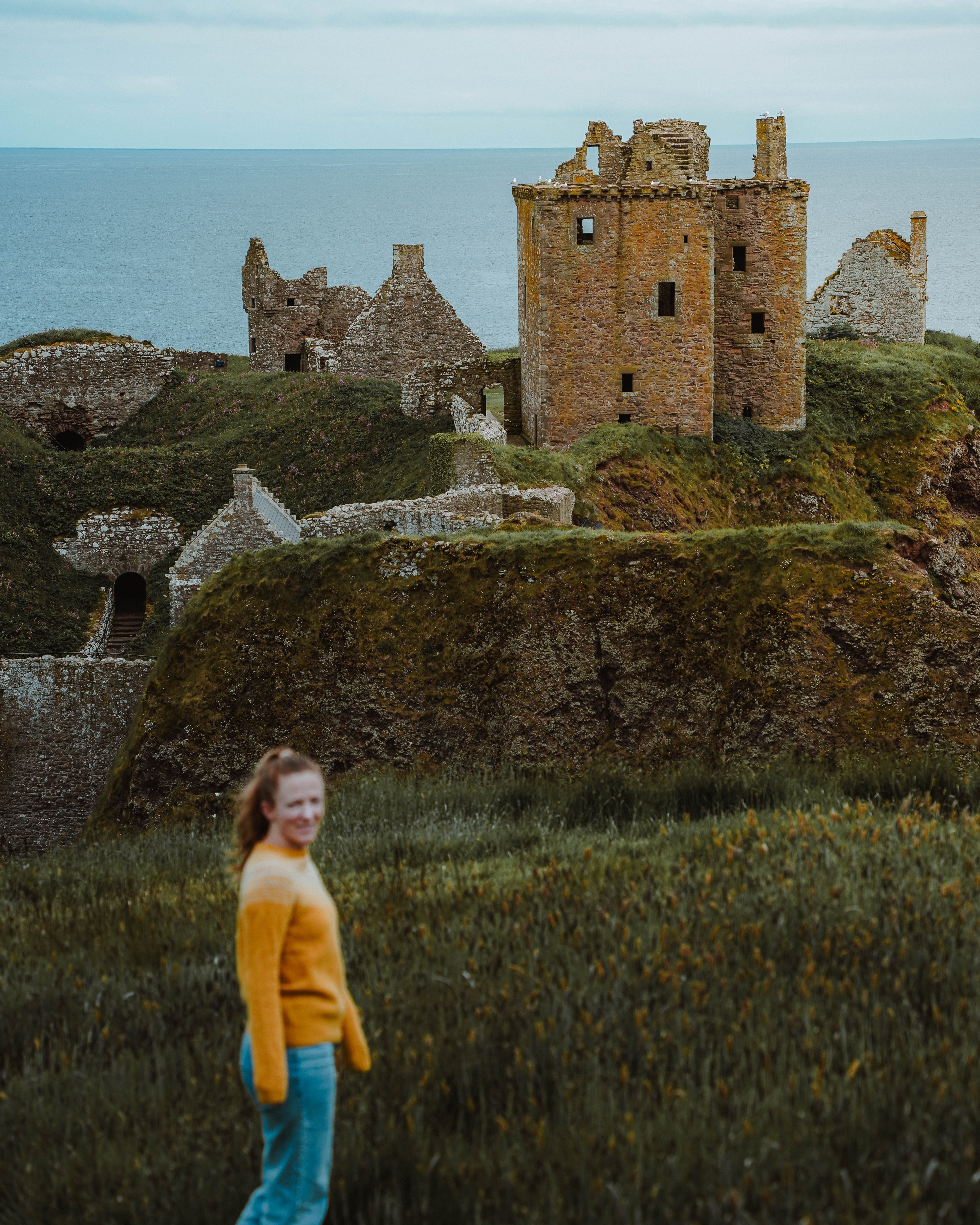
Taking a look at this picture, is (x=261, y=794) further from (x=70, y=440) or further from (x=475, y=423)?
(x=70, y=440)

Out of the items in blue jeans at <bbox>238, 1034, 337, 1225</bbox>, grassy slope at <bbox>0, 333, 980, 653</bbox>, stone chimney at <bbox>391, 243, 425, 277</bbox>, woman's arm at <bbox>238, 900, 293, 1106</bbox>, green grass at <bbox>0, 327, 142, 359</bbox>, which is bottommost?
blue jeans at <bbox>238, 1034, 337, 1225</bbox>

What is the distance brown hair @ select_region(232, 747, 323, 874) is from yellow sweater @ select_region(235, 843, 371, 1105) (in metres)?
0.08

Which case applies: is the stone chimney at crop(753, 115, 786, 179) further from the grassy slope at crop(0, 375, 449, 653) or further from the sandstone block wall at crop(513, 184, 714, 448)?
the grassy slope at crop(0, 375, 449, 653)

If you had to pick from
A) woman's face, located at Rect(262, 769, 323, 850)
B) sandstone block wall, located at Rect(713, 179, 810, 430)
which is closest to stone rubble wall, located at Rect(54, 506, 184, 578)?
sandstone block wall, located at Rect(713, 179, 810, 430)

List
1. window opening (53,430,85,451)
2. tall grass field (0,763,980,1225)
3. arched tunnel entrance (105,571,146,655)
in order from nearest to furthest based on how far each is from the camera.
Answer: tall grass field (0,763,980,1225), arched tunnel entrance (105,571,146,655), window opening (53,430,85,451)

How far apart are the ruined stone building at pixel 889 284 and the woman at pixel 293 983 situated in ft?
148

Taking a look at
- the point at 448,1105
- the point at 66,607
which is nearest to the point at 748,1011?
the point at 448,1105

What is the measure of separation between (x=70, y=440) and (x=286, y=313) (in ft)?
30.4

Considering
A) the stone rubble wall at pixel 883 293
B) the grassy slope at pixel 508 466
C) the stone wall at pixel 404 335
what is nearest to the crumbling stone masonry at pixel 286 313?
the stone wall at pixel 404 335

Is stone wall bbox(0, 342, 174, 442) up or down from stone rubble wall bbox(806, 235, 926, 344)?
down

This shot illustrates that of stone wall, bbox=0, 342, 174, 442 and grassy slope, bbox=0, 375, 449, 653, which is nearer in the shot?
grassy slope, bbox=0, 375, 449, 653

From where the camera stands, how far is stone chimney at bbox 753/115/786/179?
114 feet

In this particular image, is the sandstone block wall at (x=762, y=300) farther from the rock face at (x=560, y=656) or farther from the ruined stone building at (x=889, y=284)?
Result: the rock face at (x=560, y=656)

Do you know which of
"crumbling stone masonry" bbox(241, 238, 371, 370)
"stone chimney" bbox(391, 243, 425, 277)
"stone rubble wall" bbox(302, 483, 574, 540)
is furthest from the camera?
"crumbling stone masonry" bbox(241, 238, 371, 370)
